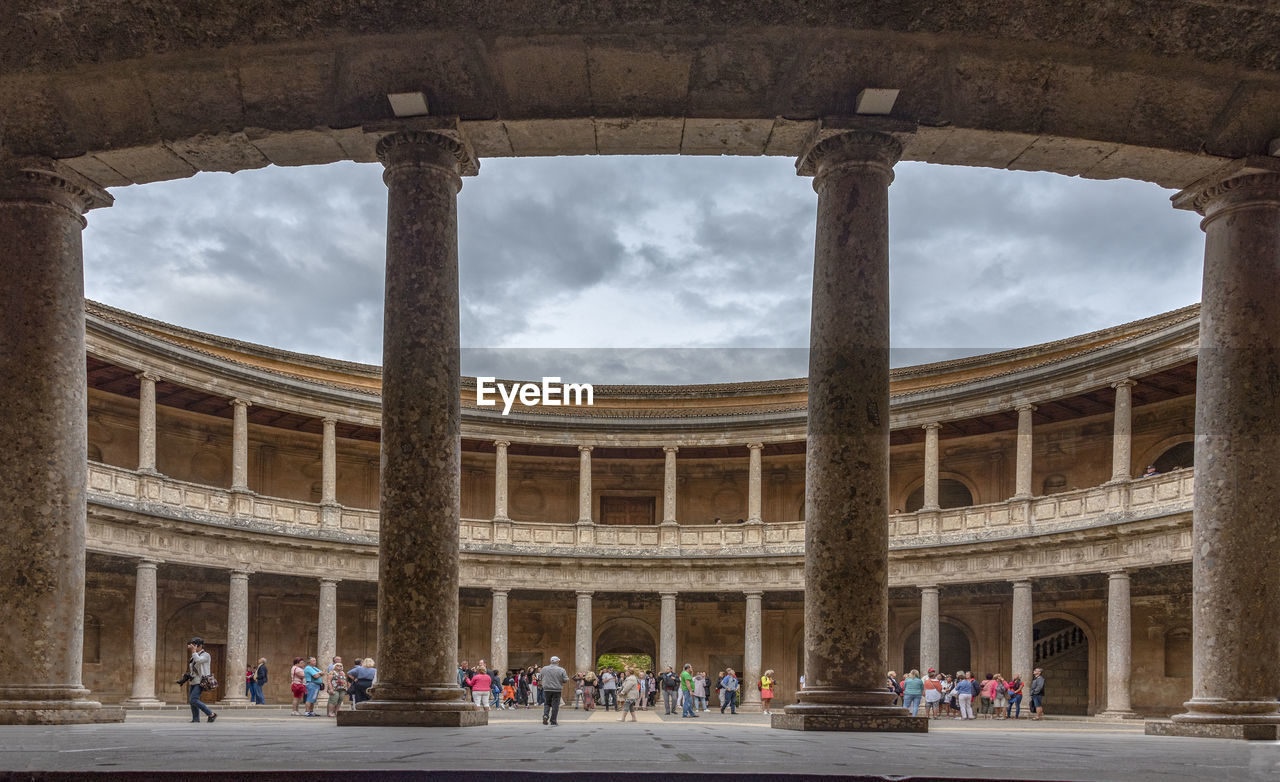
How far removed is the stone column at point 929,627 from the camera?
3344 cm

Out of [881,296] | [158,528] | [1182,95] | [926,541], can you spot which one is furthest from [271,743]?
[926,541]

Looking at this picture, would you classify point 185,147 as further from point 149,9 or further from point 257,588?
point 257,588

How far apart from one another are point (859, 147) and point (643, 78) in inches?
85.4

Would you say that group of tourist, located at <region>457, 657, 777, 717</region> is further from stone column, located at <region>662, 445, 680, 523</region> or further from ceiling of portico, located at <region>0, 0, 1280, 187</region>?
ceiling of portico, located at <region>0, 0, 1280, 187</region>

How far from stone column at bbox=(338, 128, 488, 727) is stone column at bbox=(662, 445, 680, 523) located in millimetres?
27172

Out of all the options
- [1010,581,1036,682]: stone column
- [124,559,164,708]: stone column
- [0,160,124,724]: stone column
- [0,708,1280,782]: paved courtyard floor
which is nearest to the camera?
[0,708,1280,782]: paved courtyard floor

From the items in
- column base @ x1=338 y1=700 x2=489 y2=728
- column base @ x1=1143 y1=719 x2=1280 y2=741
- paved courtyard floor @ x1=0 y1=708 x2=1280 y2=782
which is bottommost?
column base @ x1=1143 y1=719 x2=1280 y2=741

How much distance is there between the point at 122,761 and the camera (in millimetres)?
6281

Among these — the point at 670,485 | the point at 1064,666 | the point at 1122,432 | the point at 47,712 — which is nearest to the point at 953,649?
the point at 1064,666

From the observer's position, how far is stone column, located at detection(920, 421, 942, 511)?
3488cm

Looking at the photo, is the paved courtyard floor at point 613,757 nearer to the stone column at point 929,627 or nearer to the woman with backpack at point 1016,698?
the woman with backpack at point 1016,698

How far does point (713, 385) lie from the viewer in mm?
45250

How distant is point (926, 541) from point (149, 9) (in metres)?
27.9

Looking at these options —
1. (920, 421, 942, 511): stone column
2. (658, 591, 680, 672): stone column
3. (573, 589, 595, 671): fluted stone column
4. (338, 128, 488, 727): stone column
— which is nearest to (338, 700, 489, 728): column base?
(338, 128, 488, 727): stone column
